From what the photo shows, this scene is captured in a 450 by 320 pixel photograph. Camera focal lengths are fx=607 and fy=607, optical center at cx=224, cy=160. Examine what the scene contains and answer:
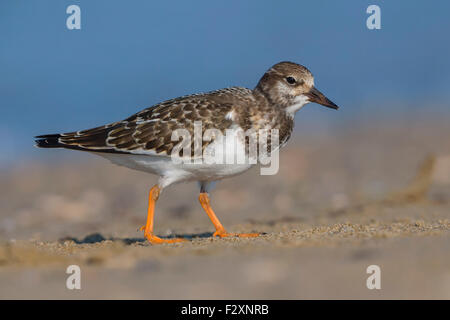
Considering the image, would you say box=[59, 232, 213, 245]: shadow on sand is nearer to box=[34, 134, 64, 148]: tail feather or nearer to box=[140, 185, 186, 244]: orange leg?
box=[140, 185, 186, 244]: orange leg

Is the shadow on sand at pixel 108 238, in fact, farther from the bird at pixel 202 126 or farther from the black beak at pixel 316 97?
the black beak at pixel 316 97

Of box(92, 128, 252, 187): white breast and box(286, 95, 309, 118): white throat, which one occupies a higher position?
box(286, 95, 309, 118): white throat

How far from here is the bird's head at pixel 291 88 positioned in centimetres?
764

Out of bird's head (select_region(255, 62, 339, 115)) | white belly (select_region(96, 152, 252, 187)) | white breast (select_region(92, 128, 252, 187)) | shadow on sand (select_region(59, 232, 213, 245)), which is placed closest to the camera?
white breast (select_region(92, 128, 252, 187))

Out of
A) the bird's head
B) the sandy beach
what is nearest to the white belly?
the sandy beach

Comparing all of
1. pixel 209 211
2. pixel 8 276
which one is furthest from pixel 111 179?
pixel 8 276

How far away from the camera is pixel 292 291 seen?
13.6 feet

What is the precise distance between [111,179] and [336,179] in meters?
5.56

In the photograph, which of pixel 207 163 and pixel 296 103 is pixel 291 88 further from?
pixel 207 163

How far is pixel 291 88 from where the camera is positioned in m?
7.68

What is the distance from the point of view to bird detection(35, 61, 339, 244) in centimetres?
721

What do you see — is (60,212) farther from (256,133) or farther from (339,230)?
(339,230)

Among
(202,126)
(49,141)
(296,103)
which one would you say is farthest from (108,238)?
(296,103)

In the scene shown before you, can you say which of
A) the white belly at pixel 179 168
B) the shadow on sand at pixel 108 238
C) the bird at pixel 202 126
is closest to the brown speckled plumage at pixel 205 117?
the bird at pixel 202 126
